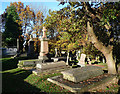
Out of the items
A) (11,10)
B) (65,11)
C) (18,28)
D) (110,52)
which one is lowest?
(110,52)

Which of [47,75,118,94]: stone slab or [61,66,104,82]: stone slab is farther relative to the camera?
[61,66,104,82]: stone slab

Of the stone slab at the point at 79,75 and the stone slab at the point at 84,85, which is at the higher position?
the stone slab at the point at 79,75

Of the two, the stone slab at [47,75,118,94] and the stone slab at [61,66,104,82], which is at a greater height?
the stone slab at [61,66,104,82]

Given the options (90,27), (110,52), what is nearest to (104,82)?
(110,52)

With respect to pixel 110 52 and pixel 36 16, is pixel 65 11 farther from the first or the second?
pixel 36 16

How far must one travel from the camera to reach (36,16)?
24.0 meters

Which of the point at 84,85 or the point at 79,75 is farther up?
the point at 79,75

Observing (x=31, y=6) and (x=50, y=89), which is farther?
(x=31, y=6)

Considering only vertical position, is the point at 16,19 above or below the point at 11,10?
below

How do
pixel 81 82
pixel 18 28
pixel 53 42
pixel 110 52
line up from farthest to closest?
1. pixel 18 28
2. pixel 53 42
3. pixel 110 52
4. pixel 81 82

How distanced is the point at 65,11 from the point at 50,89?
5227mm

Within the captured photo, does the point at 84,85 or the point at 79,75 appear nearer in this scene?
the point at 84,85

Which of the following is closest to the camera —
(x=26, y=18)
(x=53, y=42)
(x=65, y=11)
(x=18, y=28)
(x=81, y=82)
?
(x=81, y=82)

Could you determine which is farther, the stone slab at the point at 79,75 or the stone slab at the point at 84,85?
the stone slab at the point at 79,75
